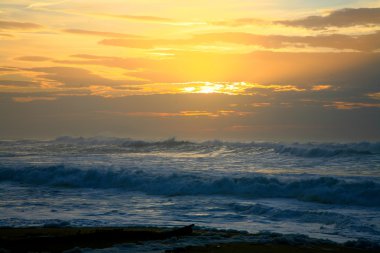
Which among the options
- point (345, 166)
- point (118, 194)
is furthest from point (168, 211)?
point (345, 166)

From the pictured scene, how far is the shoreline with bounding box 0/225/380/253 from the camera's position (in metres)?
9.22

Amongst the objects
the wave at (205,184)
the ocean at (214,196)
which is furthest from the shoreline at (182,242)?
the wave at (205,184)

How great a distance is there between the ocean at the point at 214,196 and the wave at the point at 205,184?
4 centimetres

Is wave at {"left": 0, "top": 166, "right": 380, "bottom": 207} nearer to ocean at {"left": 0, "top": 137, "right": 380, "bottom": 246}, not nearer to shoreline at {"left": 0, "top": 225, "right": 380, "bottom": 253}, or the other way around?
ocean at {"left": 0, "top": 137, "right": 380, "bottom": 246}

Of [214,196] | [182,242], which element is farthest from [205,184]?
[182,242]

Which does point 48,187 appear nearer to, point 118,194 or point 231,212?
point 118,194

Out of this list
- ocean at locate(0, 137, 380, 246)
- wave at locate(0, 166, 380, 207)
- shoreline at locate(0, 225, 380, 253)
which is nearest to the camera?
shoreline at locate(0, 225, 380, 253)

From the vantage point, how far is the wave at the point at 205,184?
59.1 ft

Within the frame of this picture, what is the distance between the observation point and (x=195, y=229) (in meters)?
11.8

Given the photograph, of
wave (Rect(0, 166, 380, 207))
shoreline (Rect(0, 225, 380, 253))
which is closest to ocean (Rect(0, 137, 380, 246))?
wave (Rect(0, 166, 380, 207))

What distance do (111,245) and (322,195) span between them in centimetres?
1067

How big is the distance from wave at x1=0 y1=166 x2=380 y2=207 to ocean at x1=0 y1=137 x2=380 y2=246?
0.12ft

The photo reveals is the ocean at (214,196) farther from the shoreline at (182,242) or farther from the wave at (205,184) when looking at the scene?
the shoreline at (182,242)

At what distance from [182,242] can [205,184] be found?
1106cm
